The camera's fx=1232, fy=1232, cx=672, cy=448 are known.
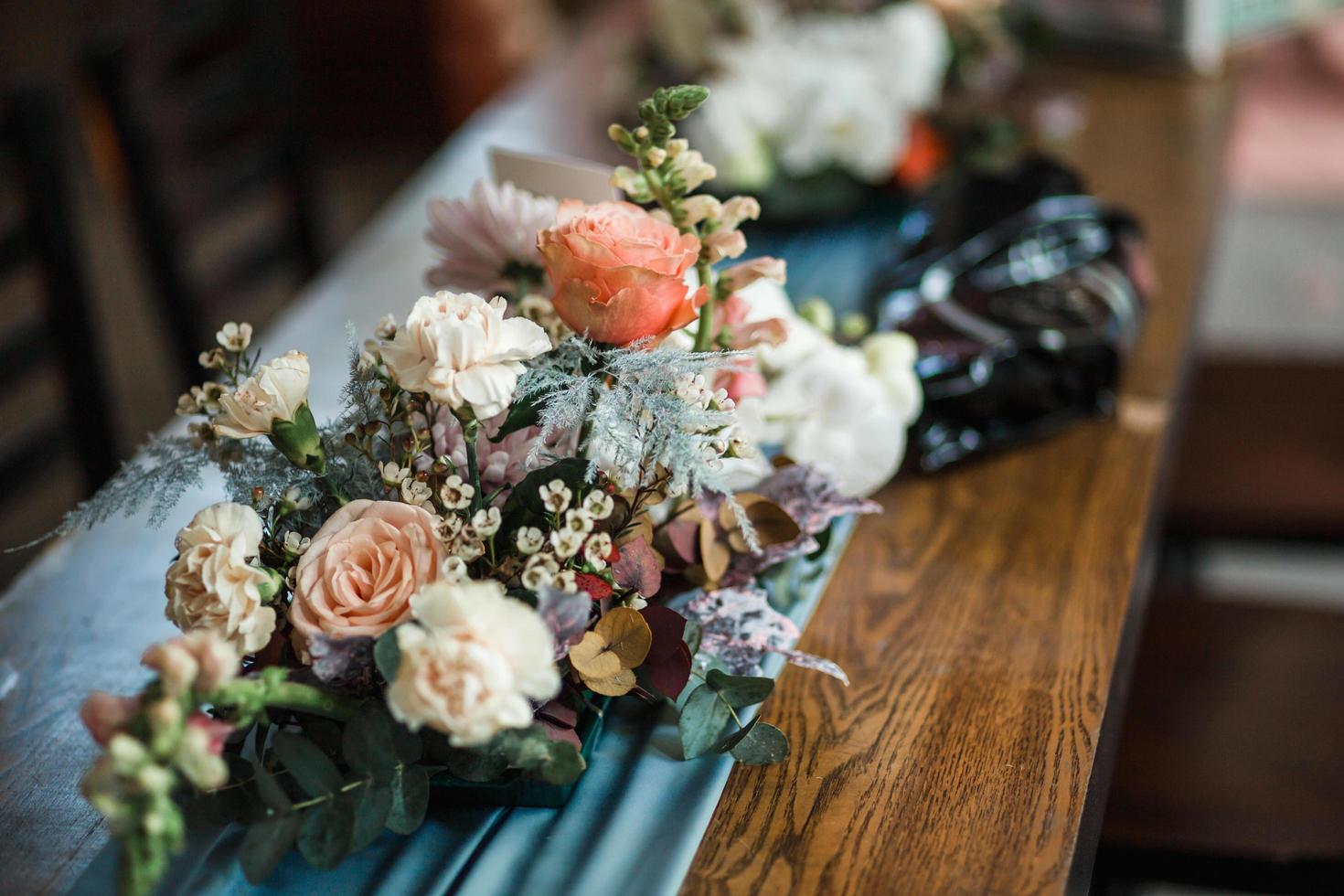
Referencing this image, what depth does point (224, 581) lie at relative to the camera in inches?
27.7

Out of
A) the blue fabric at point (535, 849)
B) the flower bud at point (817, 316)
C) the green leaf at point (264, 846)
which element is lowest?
the blue fabric at point (535, 849)

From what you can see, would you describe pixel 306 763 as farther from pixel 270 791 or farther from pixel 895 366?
pixel 895 366

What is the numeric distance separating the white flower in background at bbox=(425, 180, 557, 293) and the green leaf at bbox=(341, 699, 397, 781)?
0.34 m

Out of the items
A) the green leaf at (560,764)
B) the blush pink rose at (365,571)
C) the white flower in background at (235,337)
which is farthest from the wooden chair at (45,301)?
the green leaf at (560,764)

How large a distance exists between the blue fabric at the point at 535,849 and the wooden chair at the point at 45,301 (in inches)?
38.8

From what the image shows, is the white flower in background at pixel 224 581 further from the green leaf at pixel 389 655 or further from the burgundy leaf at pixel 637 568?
the burgundy leaf at pixel 637 568

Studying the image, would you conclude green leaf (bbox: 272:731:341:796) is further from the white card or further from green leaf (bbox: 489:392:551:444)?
the white card

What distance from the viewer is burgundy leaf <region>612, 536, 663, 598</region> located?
786mm

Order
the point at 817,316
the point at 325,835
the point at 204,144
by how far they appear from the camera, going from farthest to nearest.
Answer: the point at 204,144
the point at 817,316
the point at 325,835

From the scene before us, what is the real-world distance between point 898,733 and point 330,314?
92cm

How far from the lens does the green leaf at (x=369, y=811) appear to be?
72 centimetres

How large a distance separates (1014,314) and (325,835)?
77cm

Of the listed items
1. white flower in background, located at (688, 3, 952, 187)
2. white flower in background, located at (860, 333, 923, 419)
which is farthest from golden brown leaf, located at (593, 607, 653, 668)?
white flower in background, located at (688, 3, 952, 187)

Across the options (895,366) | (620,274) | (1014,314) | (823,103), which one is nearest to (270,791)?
(620,274)
